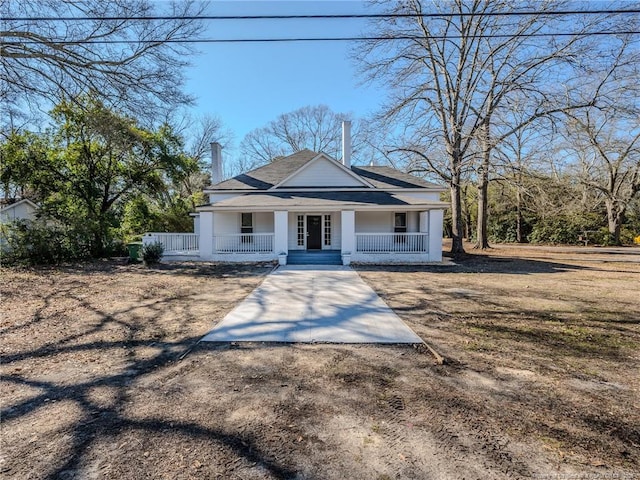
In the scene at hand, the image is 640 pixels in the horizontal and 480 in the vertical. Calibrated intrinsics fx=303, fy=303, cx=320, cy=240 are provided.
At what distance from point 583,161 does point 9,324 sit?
34.9 metres

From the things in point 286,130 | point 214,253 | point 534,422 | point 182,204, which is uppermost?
point 286,130

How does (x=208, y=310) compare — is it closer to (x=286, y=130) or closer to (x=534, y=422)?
(x=534, y=422)

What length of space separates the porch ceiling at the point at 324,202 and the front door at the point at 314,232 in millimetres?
1258

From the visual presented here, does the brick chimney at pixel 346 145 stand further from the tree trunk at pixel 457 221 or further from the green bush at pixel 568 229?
the green bush at pixel 568 229

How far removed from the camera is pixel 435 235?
45.8 feet

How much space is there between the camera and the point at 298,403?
9.78ft

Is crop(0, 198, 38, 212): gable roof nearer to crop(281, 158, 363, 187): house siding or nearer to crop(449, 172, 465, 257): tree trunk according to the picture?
crop(281, 158, 363, 187): house siding

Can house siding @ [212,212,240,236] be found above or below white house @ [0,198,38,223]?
below

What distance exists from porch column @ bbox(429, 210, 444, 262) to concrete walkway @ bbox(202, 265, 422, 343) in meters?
6.20

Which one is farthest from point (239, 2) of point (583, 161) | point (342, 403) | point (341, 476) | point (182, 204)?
point (583, 161)

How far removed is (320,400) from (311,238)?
42.6 feet

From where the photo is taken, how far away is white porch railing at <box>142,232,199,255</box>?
573 inches

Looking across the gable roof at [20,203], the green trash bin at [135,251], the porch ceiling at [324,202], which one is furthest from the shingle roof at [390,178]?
the gable roof at [20,203]

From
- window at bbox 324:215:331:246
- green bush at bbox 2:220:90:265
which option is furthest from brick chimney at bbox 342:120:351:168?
green bush at bbox 2:220:90:265
